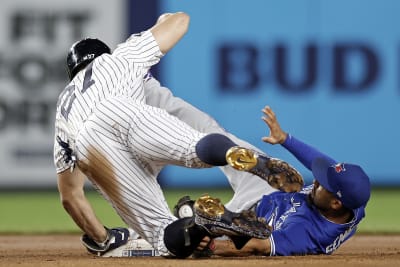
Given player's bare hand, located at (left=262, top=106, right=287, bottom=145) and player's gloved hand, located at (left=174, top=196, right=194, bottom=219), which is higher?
player's bare hand, located at (left=262, top=106, right=287, bottom=145)

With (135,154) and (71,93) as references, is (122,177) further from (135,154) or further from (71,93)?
(71,93)

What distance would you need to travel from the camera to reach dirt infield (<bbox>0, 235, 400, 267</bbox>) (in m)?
4.48

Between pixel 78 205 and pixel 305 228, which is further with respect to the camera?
pixel 78 205

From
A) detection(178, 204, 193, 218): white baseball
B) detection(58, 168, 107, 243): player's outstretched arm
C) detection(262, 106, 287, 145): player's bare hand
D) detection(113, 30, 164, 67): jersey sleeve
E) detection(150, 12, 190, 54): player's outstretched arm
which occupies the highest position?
detection(150, 12, 190, 54): player's outstretched arm

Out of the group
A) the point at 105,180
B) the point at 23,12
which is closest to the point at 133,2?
the point at 23,12

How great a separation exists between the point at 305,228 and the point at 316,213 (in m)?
0.11

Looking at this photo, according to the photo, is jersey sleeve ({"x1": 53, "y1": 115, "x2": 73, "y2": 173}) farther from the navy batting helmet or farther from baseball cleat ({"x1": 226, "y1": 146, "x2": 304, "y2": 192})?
baseball cleat ({"x1": 226, "y1": 146, "x2": 304, "y2": 192})

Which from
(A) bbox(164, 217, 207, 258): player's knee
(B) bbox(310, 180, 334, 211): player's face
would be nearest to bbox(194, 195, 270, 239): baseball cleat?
(A) bbox(164, 217, 207, 258): player's knee

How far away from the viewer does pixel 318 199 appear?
4883 millimetres

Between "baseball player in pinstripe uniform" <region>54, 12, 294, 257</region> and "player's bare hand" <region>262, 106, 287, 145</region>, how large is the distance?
0.42 m

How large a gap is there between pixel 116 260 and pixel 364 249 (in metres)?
1.64

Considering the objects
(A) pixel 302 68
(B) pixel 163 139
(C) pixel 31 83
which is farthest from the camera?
(A) pixel 302 68

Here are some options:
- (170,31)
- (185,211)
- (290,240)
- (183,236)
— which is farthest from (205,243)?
(170,31)

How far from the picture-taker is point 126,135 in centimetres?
463
